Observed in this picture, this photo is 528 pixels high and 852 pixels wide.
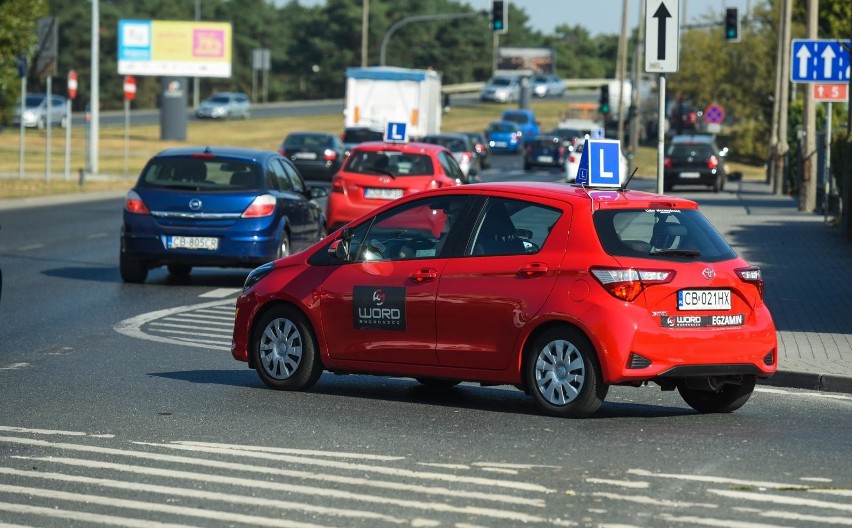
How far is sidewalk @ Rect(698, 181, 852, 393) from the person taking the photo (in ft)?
40.7

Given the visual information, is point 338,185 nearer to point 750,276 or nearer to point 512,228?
point 512,228

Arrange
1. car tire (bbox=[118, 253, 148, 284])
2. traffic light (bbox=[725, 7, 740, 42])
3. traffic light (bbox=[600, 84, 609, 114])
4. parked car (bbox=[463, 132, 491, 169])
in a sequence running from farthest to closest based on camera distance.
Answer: parked car (bbox=[463, 132, 491, 169])
traffic light (bbox=[600, 84, 609, 114])
traffic light (bbox=[725, 7, 740, 42])
car tire (bbox=[118, 253, 148, 284])

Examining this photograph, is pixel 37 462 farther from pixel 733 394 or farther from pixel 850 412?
pixel 850 412

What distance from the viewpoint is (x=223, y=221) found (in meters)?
19.2

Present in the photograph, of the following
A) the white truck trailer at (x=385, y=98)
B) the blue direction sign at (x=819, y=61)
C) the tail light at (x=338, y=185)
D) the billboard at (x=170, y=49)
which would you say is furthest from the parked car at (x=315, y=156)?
the billboard at (x=170, y=49)

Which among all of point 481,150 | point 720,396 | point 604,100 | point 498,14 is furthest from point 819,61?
point 481,150

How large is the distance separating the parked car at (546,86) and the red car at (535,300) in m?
119

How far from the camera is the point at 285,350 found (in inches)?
448

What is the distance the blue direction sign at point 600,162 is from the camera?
39.5 feet

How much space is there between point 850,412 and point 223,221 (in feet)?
32.4

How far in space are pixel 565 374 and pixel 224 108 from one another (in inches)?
3638

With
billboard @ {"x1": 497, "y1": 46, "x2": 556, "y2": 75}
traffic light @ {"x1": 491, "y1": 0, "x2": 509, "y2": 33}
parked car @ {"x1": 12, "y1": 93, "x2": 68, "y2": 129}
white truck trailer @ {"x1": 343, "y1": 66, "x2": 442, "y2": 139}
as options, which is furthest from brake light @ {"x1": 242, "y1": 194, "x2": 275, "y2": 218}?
billboard @ {"x1": 497, "y1": 46, "x2": 556, "y2": 75}

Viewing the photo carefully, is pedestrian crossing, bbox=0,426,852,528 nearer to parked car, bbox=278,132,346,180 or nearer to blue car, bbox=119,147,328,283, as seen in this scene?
blue car, bbox=119,147,328,283

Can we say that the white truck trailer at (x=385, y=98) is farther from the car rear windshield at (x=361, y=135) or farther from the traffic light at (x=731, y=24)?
the traffic light at (x=731, y=24)
